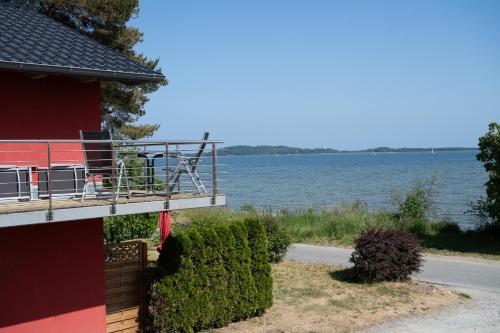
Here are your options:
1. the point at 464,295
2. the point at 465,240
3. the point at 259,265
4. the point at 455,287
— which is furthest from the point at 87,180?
the point at 465,240

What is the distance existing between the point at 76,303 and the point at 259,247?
3.81 metres

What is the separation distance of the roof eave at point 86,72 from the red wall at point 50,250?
2.40 ft

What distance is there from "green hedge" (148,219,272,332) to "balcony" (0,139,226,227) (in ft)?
3.46

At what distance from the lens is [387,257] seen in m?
14.0

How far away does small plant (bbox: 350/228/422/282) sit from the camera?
1395 cm

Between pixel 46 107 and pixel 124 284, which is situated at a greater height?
pixel 46 107

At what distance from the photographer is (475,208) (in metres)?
20.6

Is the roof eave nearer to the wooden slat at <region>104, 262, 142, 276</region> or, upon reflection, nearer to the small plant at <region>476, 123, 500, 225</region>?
the wooden slat at <region>104, 262, 142, 276</region>

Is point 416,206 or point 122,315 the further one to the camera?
point 416,206

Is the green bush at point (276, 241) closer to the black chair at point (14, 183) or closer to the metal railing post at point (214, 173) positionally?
the metal railing post at point (214, 173)

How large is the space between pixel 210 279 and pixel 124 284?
1.57 metres

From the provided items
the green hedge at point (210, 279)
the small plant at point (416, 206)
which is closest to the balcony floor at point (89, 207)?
the green hedge at point (210, 279)

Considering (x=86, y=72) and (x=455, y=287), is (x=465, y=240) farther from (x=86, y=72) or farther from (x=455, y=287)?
(x=86, y=72)

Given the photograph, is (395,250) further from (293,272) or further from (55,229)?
(55,229)
